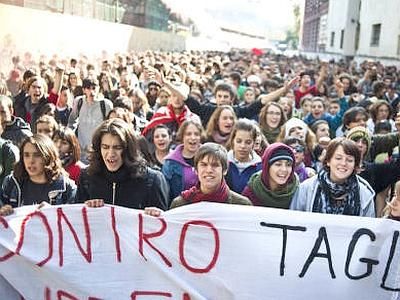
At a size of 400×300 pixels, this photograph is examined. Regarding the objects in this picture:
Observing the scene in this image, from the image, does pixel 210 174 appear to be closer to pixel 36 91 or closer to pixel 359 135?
pixel 359 135

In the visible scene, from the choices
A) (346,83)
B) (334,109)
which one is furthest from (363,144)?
(346,83)

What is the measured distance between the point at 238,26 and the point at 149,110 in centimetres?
7686

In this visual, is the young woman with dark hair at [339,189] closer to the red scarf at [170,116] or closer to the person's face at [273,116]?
the person's face at [273,116]

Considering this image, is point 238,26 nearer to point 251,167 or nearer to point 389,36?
point 389,36

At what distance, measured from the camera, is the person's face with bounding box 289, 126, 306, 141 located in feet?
15.7

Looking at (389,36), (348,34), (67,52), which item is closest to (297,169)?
(67,52)

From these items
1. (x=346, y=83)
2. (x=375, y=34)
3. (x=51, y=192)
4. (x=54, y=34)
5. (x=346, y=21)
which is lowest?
(x=51, y=192)

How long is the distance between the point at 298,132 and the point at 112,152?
1.88 m

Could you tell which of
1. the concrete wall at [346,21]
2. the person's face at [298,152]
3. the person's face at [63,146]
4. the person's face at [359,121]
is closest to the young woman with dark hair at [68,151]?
the person's face at [63,146]

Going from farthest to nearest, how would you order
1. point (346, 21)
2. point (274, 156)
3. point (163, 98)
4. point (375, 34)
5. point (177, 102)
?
point (346, 21) → point (375, 34) → point (163, 98) → point (177, 102) → point (274, 156)

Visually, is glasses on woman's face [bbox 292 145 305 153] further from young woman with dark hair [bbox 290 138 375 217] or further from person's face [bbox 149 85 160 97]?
person's face [bbox 149 85 160 97]

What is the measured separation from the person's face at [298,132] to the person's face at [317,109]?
1632 millimetres

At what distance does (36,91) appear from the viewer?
582 cm

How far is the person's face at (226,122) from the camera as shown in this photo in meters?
4.89
